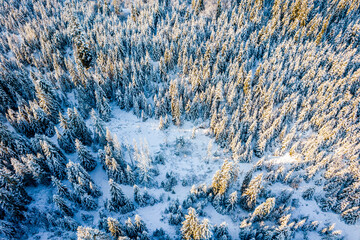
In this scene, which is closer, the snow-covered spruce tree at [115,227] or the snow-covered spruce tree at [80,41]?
the snow-covered spruce tree at [115,227]


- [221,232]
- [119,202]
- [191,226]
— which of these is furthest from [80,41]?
[221,232]

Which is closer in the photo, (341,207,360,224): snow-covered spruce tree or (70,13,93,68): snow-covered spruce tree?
(341,207,360,224): snow-covered spruce tree

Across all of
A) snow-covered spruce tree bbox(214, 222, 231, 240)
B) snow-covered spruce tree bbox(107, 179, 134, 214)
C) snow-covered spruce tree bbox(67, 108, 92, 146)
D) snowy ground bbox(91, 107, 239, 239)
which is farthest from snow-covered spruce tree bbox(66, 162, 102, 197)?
snow-covered spruce tree bbox(214, 222, 231, 240)

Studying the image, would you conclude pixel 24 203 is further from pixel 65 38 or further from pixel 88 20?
pixel 88 20

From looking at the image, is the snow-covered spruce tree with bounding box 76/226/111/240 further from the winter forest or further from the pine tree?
the pine tree

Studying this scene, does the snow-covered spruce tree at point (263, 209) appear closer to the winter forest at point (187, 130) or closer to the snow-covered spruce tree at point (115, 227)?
the winter forest at point (187, 130)

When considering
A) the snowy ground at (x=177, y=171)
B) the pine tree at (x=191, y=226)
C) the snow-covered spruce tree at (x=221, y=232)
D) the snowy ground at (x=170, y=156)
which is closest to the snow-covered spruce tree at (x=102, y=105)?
the snowy ground at (x=170, y=156)

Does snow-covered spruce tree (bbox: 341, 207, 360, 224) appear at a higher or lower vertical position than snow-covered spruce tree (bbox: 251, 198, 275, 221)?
lower
